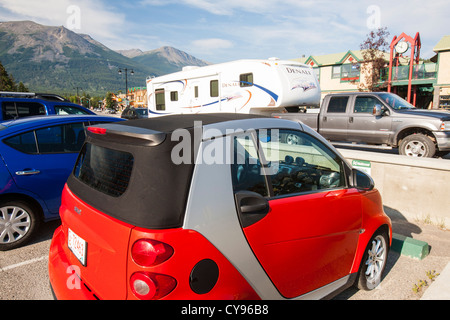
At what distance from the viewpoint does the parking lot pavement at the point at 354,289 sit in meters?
2.99

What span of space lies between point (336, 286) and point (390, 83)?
1242 inches

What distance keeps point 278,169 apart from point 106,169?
4.52 ft

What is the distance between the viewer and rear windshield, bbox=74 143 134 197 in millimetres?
1930

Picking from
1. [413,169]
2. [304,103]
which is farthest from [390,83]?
[413,169]

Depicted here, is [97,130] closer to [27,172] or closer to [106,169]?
[106,169]

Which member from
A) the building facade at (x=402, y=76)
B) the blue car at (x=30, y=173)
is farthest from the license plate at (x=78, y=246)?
the building facade at (x=402, y=76)

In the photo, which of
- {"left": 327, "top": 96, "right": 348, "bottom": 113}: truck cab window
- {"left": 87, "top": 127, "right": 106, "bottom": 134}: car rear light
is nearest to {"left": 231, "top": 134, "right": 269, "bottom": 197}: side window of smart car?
{"left": 87, "top": 127, "right": 106, "bottom": 134}: car rear light

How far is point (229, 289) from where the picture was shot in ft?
6.11

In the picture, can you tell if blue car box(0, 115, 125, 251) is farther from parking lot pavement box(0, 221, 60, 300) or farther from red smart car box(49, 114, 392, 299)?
red smart car box(49, 114, 392, 299)

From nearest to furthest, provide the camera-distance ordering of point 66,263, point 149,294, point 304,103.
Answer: point 149,294 → point 66,263 → point 304,103

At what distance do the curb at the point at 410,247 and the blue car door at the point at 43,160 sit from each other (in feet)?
14.9

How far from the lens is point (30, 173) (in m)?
3.96

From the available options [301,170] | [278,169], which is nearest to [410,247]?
[301,170]

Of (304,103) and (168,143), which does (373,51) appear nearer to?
(304,103)
